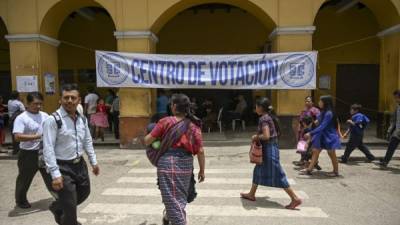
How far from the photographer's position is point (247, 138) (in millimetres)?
11562

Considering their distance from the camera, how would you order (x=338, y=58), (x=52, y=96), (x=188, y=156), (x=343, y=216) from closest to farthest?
(x=188, y=156) < (x=343, y=216) < (x=52, y=96) < (x=338, y=58)

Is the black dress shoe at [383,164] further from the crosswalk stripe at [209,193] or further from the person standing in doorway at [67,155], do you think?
the person standing in doorway at [67,155]

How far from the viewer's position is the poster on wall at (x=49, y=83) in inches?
436

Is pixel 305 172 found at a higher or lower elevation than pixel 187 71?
lower

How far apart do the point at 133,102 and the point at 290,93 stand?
4.42 m

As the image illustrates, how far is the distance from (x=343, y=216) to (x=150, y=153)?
2940 mm

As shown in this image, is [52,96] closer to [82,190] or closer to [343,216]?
[82,190]

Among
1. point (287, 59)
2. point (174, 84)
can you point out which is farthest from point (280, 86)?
point (174, 84)

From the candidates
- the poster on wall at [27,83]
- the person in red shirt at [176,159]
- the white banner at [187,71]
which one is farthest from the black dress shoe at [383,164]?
the poster on wall at [27,83]

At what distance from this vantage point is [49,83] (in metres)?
11.2

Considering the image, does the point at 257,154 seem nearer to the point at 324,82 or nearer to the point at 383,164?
the point at 383,164

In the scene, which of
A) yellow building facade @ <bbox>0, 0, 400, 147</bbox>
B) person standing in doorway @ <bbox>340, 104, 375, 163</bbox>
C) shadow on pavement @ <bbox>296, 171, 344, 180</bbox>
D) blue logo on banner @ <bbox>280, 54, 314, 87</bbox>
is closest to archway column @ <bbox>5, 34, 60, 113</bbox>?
yellow building facade @ <bbox>0, 0, 400, 147</bbox>

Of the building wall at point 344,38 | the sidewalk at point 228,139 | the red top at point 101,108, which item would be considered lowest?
the sidewalk at point 228,139

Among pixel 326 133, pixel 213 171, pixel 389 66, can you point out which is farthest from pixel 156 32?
pixel 389 66
